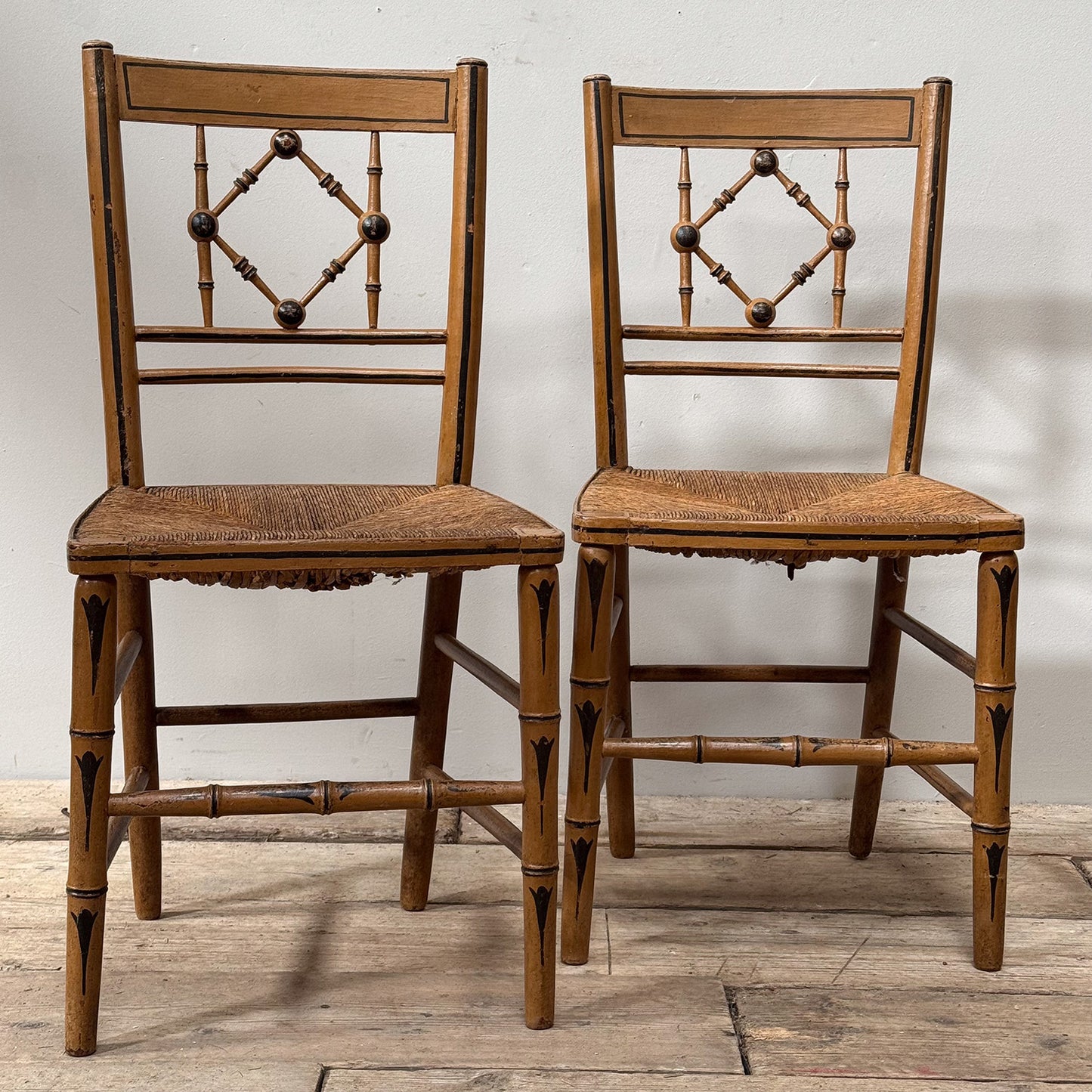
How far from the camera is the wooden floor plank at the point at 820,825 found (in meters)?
1.63

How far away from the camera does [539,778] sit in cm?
116

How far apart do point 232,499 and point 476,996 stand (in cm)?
55

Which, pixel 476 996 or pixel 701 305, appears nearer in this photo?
pixel 476 996

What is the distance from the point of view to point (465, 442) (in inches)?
54.7

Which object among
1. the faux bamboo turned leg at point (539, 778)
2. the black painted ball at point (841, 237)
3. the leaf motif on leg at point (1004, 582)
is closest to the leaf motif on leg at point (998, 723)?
the leaf motif on leg at point (1004, 582)

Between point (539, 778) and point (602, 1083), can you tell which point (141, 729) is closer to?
point (539, 778)

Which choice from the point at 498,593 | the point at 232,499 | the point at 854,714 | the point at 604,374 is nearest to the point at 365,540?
the point at 232,499

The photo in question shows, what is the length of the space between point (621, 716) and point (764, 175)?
651mm

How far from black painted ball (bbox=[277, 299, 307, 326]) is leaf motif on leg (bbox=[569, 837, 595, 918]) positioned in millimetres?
641

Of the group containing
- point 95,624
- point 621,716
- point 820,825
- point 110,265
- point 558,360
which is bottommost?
point 820,825

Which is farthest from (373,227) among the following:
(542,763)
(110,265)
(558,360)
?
(542,763)

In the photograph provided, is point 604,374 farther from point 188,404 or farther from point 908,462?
point 188,404

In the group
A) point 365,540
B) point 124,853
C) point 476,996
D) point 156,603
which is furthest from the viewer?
point 156,603

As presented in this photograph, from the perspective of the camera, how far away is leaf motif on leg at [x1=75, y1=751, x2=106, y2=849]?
42.4 inches
